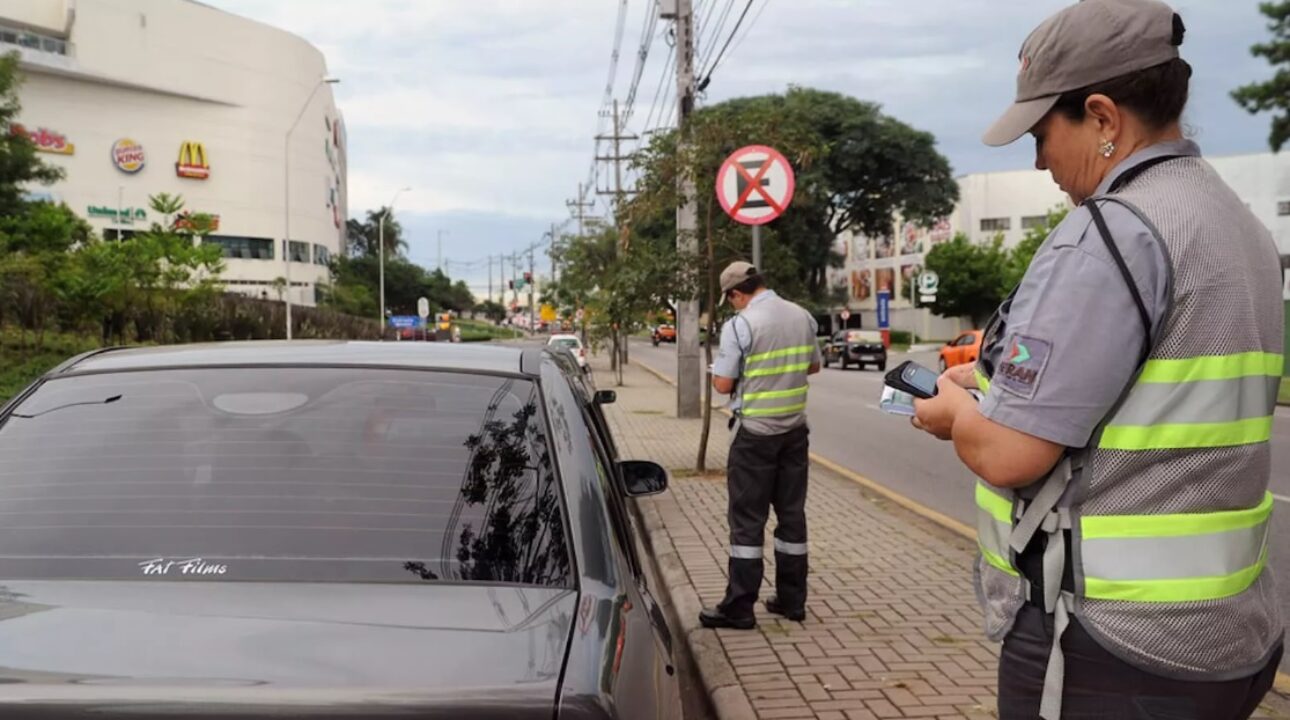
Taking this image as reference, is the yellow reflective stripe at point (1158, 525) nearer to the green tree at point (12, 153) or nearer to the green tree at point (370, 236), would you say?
the green tree at point (12, 153)

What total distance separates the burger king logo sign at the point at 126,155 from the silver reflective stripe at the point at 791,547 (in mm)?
75874

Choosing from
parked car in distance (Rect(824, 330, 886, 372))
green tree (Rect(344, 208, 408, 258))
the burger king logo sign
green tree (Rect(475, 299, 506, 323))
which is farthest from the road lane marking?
green tree (Rect(475, 299, 506, 323))

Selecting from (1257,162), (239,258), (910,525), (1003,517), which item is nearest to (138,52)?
(239,258)

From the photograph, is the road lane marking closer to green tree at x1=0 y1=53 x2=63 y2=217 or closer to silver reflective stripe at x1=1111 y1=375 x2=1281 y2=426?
silver reflective stripe at x1=1111 y1=375 x2=1281 y2=426

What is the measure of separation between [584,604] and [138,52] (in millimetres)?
79505

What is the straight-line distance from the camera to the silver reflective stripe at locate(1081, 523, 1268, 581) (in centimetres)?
177

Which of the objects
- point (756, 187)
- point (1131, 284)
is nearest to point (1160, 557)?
point (1131, 284)

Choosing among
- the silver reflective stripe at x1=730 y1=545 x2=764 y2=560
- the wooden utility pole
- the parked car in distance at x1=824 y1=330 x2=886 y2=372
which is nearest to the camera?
the silver reflective stripe at x1=730 y1=545 x2=764 y2=560

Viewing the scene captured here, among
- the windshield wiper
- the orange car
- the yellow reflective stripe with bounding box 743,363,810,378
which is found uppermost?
the windshield wiper

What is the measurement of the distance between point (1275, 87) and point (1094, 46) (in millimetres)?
23966

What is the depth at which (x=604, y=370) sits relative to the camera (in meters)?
40.2

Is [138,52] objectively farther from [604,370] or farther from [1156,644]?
[1156,644]

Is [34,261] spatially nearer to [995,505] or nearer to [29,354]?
[29,354]

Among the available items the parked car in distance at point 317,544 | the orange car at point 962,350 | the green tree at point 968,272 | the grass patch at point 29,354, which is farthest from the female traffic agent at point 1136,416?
the green tree at point 968,272
